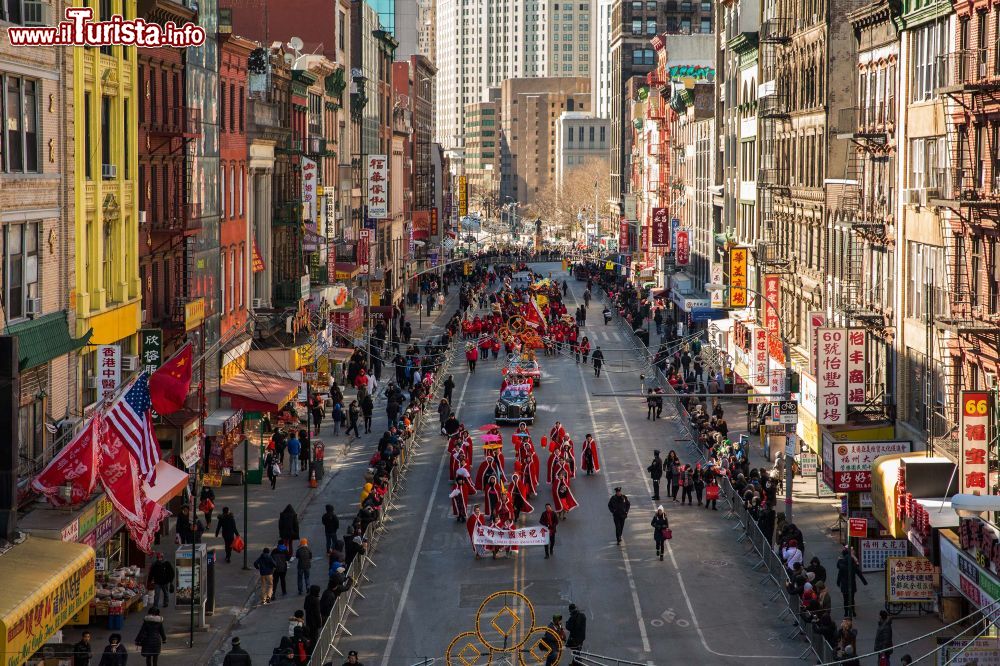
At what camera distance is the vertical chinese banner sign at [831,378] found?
132 ft

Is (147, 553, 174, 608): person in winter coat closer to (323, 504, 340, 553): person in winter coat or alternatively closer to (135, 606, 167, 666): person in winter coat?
(135, 606, 167, 666): person in winter coat

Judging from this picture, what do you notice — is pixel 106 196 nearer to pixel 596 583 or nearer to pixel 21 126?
pixel 21 126

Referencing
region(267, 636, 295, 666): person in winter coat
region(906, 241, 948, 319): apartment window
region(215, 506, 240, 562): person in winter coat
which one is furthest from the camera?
region(215, 506, 240, 562): person in winter coat

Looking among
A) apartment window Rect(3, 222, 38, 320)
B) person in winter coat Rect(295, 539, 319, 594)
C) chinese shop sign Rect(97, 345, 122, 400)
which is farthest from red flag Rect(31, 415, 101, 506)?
person in winter coat Rect(295, 539, 319, 594)

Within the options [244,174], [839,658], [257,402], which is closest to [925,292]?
[839,658]

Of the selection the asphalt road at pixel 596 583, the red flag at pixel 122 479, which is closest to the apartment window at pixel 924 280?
the asphalt road at pixel 596 583

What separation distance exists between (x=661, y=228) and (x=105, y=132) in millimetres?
73602

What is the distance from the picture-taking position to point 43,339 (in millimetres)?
30734

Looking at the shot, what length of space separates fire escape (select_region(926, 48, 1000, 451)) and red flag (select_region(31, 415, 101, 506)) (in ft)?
58.2

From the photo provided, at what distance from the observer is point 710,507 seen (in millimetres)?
44656

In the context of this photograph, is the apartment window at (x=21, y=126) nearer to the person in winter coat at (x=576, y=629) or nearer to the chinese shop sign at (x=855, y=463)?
the person in winter coat at (x=576, y=629)

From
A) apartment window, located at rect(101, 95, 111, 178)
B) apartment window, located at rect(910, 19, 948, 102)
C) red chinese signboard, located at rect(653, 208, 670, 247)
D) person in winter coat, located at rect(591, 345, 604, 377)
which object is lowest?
person in winter coat, located at rect(591, 345, 604, 377)

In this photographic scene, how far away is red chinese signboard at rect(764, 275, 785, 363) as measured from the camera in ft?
180

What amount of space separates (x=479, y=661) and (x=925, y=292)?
51.3 feet
